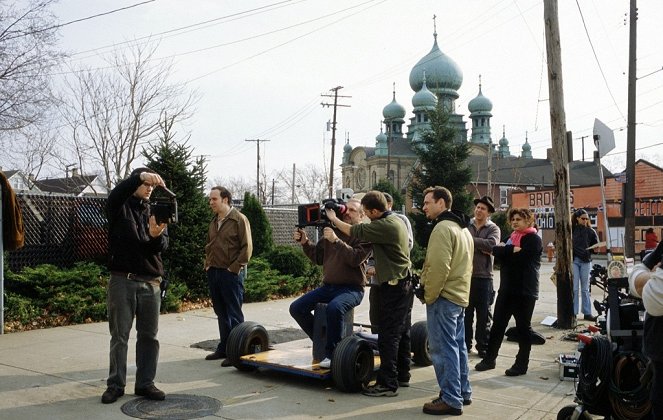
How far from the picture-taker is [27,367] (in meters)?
7.25

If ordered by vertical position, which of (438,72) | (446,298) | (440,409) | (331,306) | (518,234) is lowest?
(440,409)

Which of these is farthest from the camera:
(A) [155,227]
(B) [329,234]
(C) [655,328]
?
(B) [329,234]

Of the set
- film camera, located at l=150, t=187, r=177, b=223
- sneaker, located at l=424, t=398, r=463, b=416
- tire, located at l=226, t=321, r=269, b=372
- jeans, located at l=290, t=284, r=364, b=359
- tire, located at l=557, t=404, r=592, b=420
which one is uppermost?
film camera, located at l=150, t=187, r=177, b=223

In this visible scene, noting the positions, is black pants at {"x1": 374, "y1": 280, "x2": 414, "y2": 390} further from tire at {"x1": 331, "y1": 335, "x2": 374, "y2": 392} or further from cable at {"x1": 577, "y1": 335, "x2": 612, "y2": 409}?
cable at {"x1": 577, "y1": 335, "x2": 612, "y2": 409}

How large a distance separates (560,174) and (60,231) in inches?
334

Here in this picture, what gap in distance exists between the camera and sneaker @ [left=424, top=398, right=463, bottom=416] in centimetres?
581

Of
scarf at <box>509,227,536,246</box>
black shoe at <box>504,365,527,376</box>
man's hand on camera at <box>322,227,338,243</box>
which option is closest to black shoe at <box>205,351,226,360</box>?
man's hand on camera at <box>322,227,338,243</box>

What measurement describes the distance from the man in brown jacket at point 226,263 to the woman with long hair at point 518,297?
2968mm

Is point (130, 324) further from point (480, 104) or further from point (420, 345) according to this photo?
point (480, 104)

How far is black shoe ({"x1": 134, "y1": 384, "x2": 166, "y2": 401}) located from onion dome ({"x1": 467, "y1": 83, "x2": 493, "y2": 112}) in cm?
8606

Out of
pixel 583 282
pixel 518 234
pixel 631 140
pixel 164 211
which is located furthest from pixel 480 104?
pixel 164 211

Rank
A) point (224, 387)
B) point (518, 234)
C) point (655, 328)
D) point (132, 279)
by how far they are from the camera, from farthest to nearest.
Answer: point (518, 234), point (224, 387), point (132, 279), point (655, 328)

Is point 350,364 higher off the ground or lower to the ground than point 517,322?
lower

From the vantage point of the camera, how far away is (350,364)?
633cm
